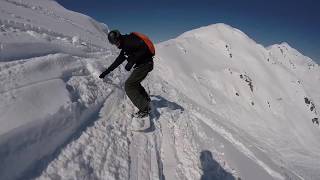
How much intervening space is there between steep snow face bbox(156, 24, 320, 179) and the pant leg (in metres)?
15.0

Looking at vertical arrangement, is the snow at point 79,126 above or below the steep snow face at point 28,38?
below

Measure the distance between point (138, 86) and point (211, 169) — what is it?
8.52 feet

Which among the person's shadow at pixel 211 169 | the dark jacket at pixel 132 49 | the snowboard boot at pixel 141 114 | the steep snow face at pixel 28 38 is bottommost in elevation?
the person's shadow at pixel 211 169

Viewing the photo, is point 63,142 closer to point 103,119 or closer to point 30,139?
point 30,139

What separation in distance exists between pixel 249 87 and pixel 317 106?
13.4 m

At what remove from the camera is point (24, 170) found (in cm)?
426

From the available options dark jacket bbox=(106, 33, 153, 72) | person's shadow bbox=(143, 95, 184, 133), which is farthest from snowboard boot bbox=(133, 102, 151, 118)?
dark jacket bbox=(106, 33, 153, 72)

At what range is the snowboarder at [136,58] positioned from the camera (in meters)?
6.99

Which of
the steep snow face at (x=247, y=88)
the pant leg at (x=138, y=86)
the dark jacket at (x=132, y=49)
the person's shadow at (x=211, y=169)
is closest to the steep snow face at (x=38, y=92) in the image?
the pant leg at (x=138, y=86)

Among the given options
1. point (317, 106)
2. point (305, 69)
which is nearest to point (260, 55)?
point (317, 106)

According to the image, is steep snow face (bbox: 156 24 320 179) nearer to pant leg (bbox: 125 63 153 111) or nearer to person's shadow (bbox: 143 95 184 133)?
person's shadow (bbox: 143 95 184 133)

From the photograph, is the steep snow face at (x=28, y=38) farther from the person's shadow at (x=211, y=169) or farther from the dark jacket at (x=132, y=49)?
the person's shadow at (x=211, y=169)

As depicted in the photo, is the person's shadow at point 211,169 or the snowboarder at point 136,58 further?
the person's shadow at point 211,169

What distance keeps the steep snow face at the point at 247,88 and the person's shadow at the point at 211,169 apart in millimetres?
13763
